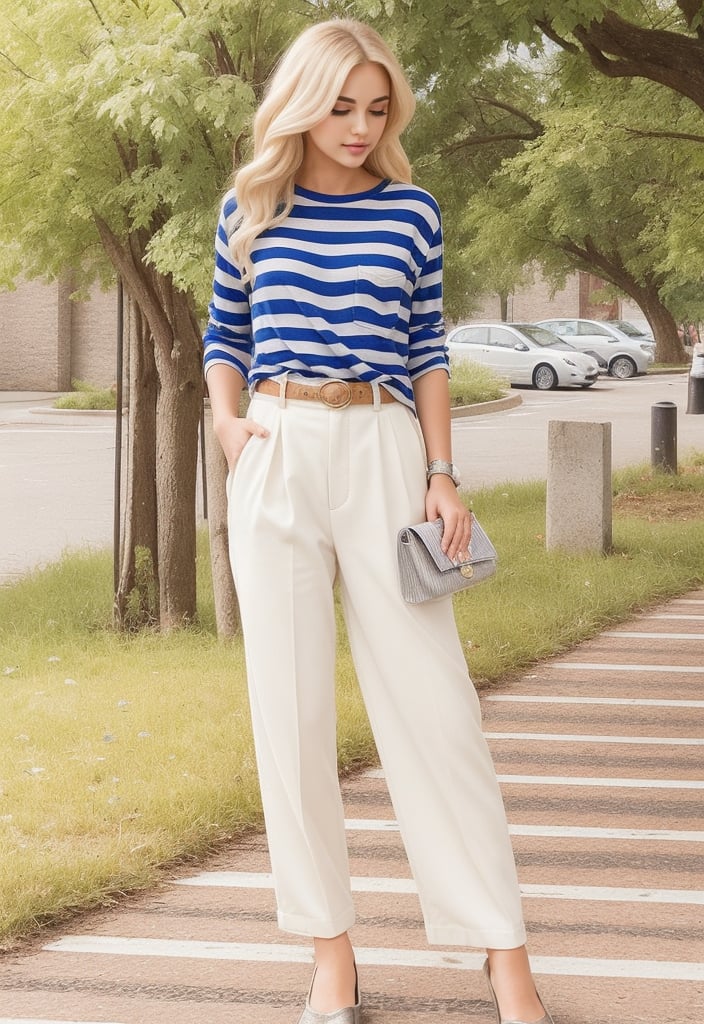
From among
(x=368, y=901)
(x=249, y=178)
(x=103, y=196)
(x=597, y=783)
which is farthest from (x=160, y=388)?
(x=249, y=178)

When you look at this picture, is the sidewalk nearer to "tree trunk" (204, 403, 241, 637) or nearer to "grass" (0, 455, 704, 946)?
"grass" (0, 455, 704, 946)

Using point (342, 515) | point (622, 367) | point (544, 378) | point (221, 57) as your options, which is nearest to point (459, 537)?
point (342, 515)

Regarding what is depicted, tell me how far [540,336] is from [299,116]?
107ft

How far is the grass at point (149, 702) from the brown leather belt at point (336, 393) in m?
1.68

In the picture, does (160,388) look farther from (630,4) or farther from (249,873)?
(249,873)

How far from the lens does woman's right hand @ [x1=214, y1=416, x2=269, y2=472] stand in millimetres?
3080

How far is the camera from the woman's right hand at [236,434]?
3.08 metres

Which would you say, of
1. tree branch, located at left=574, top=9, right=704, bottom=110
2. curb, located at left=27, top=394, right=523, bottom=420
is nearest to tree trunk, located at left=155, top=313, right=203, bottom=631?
tree branch, located at left=574, top=9, right=704, bottom=110

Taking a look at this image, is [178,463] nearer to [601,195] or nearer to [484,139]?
[484,139]

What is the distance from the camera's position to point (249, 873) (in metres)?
4.33

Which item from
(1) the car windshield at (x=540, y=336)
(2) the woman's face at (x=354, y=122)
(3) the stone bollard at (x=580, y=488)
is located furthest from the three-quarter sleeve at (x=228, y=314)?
(1) the car windshield at (x=540, y=336)

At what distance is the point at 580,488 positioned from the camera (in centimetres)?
1030

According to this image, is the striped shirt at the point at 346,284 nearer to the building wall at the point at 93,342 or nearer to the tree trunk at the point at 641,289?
the tree trunk at the point at 641,289

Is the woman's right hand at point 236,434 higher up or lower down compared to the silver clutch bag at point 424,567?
higher up
